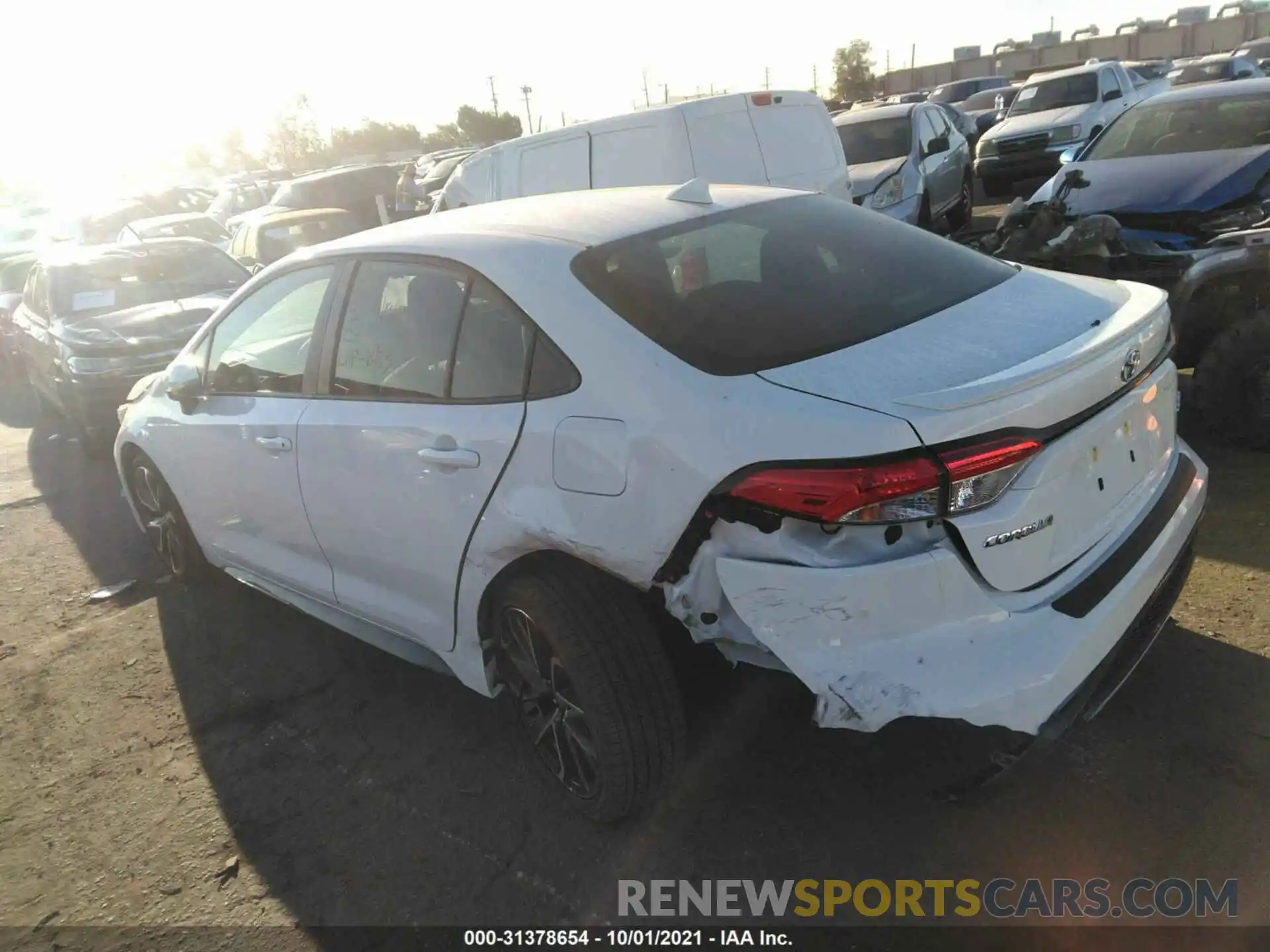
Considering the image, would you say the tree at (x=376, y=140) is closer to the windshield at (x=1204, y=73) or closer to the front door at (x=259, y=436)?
the windshield at (x=1204, y=73)

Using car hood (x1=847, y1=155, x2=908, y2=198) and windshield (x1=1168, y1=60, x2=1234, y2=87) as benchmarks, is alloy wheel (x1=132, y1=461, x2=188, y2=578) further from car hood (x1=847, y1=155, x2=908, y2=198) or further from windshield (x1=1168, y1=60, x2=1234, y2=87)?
windshield (x1=1168, y1=60, x2=1234, y2=87)

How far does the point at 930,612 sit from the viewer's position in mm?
2070

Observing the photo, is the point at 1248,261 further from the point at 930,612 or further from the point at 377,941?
the point at 377,941

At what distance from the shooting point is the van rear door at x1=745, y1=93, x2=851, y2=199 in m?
7.49

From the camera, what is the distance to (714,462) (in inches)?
85.0

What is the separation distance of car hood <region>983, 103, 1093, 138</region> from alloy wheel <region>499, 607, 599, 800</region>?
1385 centimetres

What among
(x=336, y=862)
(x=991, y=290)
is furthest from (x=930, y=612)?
(x=336, y=862)

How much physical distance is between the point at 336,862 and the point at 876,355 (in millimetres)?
2097

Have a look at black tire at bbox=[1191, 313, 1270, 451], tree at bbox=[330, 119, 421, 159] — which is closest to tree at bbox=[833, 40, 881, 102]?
tree at bbox=[330, 119, 421, 159]

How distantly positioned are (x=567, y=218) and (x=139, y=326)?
5699mm

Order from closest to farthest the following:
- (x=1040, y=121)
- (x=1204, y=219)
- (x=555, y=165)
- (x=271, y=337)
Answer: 1. (x=271, y=337)
2. (x=1204, y=219)
3. (x=555, y=165)
4. (x=1040, y=121)

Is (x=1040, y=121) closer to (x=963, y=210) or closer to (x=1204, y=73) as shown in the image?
(x=963, y=210)

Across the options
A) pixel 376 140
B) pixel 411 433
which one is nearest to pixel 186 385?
pixel 411 433

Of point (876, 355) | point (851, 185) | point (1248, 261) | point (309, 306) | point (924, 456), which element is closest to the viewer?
point (924, 456)
